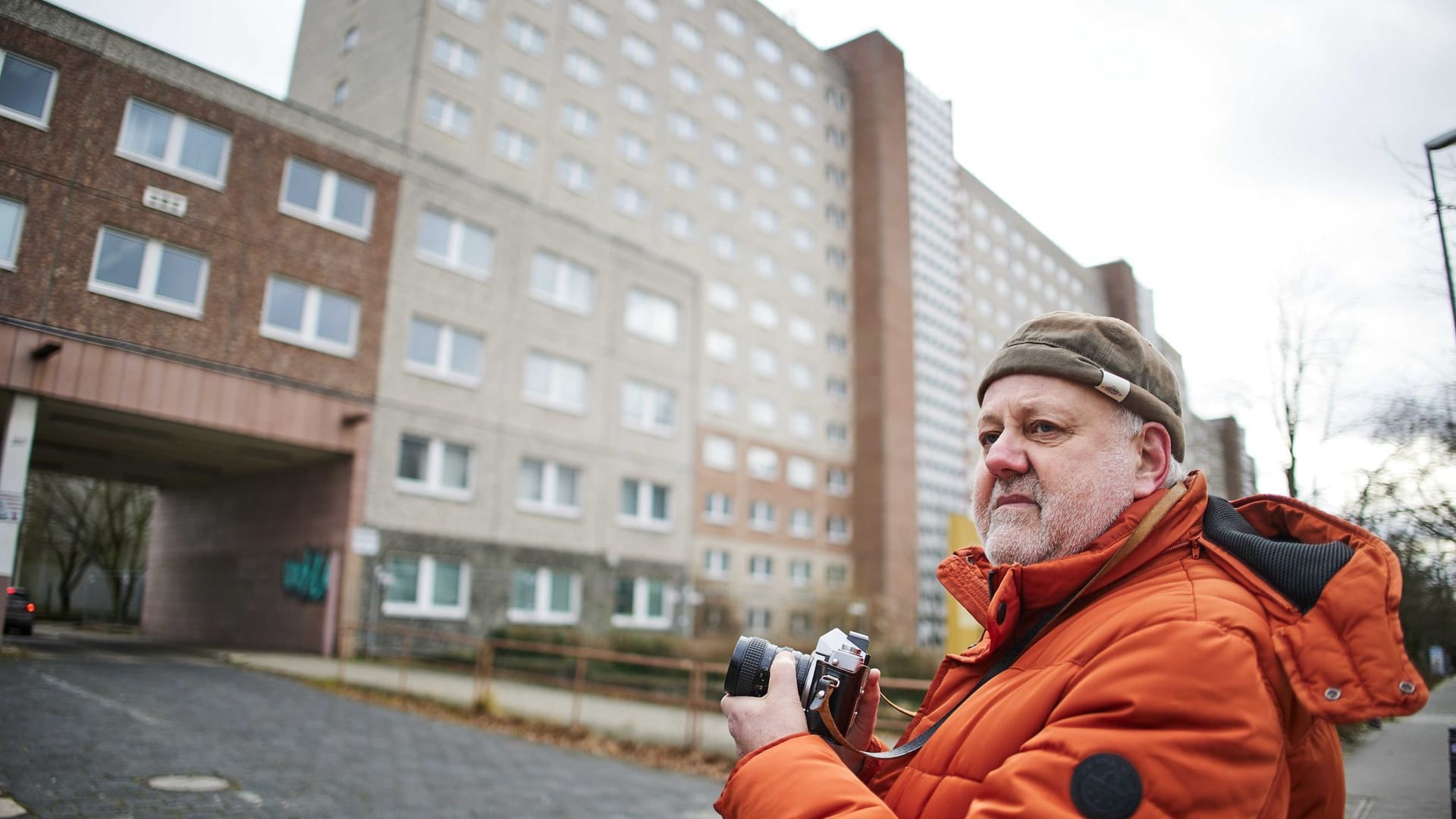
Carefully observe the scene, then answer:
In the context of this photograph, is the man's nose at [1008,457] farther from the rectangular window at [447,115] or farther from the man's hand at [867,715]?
the rectangular window at [447,115]

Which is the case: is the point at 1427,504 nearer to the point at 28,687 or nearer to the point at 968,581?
the point at 968,581

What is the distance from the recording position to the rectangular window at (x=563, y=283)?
2745 centimetres

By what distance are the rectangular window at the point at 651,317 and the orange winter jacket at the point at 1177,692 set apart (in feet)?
93.4

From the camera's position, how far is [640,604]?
29297mm

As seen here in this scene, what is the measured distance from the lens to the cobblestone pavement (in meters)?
5.95

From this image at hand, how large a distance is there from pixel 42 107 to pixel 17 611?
9621 mm

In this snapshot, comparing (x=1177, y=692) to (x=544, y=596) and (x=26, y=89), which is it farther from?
(x=544, y=596)

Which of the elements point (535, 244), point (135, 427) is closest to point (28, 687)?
point (135, 427)

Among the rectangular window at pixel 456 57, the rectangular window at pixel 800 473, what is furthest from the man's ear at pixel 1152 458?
the rectangular window at pixel 800 473

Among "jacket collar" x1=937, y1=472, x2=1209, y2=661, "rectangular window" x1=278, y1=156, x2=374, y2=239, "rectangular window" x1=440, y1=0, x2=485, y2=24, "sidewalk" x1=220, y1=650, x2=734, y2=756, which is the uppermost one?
"rectangular window" x1=440, y1=0, x2=485, y2=24

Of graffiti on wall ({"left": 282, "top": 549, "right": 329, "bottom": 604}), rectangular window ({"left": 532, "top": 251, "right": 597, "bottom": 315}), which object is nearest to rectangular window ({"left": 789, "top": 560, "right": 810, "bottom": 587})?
rectangular window ({"left": 532, "top": 251, "right": 597, "bottom": 315})

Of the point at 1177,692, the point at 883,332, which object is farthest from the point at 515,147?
the point at 1177,692

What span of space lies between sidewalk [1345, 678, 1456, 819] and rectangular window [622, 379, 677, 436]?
25992 mm

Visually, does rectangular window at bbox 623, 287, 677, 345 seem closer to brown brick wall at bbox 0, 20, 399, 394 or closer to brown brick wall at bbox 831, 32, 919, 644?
brown brick wall at bbox 0, 20, 399, 394
